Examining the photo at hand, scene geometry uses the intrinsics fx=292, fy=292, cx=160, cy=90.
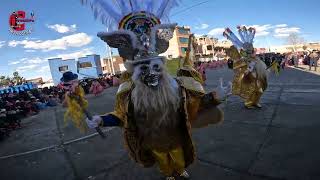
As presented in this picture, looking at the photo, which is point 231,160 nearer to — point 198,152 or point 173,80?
point 198,152

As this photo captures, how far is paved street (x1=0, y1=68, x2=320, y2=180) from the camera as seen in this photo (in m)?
3.87

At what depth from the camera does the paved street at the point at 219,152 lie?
3871mm

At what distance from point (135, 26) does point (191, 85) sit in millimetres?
847

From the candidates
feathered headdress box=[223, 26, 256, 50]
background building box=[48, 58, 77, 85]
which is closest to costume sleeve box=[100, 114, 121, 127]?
feathered headdress box=[223, 26, 256, 50]

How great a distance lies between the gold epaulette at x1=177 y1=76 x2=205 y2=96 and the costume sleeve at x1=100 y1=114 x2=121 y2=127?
0.78 m

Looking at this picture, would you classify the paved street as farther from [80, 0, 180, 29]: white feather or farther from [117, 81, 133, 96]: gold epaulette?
[80, 0, 180, 29]: white feather

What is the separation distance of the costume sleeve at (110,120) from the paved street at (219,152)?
4.14 feet

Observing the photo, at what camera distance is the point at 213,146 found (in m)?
4.95

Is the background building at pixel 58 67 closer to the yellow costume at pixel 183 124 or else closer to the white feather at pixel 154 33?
→ the yellow costume at pixel 183 124

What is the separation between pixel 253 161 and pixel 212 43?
71.6 meters

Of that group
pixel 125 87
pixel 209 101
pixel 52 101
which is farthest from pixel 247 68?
pixel 52 101

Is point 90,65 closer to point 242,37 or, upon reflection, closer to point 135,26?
point 242,37

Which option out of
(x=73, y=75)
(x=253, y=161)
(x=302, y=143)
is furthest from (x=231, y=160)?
(x=73, y=75)

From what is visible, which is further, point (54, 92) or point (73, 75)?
point (54, 92)
